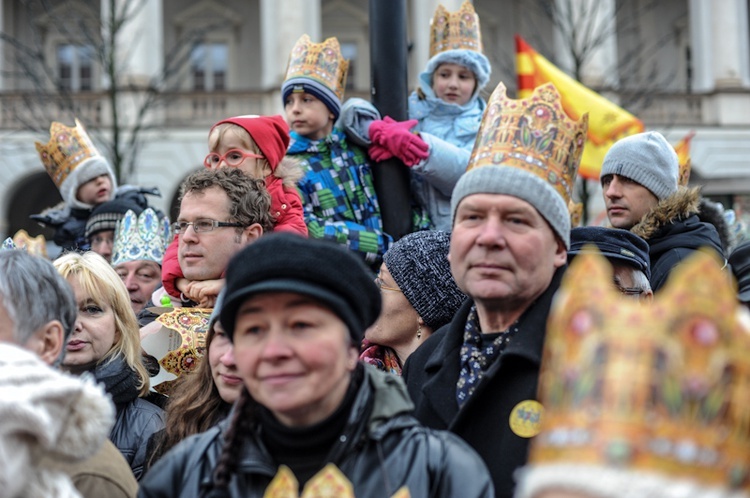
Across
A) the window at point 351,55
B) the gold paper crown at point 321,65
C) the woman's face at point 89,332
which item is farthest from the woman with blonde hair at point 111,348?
the window at point 351,55

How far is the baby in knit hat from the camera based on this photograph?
16.6ft

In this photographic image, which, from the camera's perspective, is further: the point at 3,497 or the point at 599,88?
the point at 599,88

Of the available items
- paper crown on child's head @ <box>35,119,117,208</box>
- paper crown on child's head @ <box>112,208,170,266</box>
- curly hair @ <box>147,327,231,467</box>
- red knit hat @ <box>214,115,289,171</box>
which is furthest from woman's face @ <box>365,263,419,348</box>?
paper crown on child's head @ <box>35,119,117,208</box>

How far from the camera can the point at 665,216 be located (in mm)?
5105

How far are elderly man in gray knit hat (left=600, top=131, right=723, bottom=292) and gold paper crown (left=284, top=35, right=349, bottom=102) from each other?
1462 mm

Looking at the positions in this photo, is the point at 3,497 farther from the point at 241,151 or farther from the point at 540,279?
the point at 241,151

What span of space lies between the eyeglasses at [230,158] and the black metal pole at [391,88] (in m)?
0.60

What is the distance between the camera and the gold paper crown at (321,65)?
5832 millimetres

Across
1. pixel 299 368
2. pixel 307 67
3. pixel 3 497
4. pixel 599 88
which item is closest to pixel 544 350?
pixel 299 368

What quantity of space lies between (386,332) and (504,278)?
115cm

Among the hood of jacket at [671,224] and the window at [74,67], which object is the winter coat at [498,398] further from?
the window at [74,67]

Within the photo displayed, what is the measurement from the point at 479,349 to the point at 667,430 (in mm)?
1624

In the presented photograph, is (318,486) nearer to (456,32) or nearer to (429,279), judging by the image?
(429,279)

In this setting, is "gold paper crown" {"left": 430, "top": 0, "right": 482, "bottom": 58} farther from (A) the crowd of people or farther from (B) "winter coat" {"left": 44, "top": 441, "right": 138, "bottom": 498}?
(B) "winter coat" {"left": 44, "top": 441, "right": 138, "bottom": 498}
